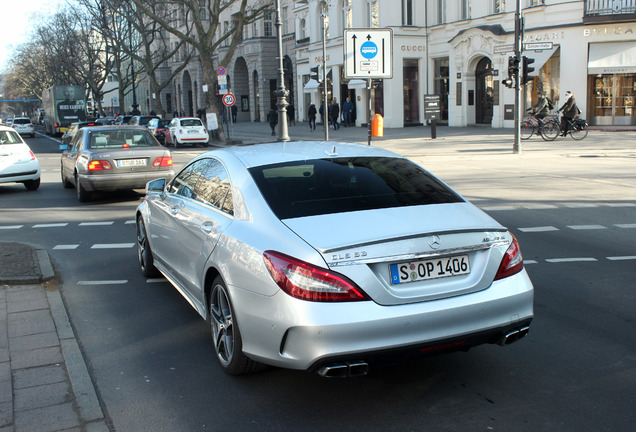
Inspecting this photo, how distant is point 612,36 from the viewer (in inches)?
1136

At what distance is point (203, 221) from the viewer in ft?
15.8

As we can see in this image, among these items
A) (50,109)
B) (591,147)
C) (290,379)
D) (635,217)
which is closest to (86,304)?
(290,379)

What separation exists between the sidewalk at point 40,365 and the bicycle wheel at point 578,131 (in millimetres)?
22717

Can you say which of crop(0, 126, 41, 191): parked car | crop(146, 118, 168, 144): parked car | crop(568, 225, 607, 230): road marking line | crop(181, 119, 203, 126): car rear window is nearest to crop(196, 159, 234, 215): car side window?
crop(568, 225, 607, 230): road marking line

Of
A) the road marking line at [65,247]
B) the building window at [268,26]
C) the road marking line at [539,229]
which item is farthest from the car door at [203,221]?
the building window at [268,26]

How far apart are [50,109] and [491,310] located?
5718cm

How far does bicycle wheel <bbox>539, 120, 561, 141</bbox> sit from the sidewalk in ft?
72.4

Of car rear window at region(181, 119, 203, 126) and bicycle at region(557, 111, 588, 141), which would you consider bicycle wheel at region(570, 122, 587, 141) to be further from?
car rear window at region(181, 119, 203, 126)

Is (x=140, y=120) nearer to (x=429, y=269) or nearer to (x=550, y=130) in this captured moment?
(x=550, y=130)

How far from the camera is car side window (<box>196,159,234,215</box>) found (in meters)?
4.64

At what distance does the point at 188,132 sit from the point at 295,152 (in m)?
28.6

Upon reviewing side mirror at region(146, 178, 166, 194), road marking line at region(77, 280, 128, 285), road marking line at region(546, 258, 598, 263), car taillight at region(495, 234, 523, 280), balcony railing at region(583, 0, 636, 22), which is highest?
balcony railing at region(583, 0, 636, 22)

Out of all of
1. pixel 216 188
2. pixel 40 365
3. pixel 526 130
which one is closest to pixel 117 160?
pixel 216 188

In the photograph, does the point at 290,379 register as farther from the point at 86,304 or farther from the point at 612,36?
the point at 612,36
